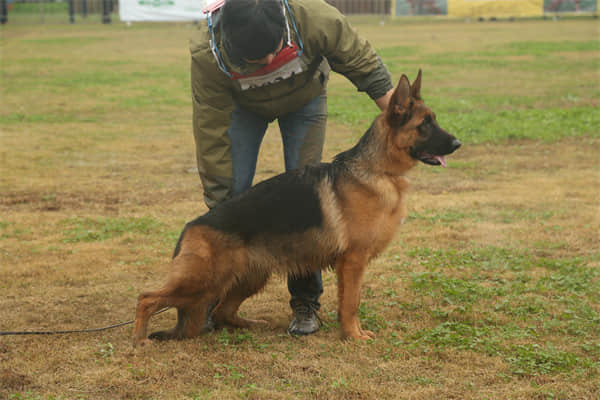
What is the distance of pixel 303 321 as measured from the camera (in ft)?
15.4

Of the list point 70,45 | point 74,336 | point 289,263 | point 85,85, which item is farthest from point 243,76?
point 70,45

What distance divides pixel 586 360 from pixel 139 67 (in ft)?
66.5

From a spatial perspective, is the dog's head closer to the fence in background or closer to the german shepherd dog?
the german shepherd dog

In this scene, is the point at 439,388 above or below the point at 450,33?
below

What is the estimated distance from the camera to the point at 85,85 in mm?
18594

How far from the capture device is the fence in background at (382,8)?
120ft

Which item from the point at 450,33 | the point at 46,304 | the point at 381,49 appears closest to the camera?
the point at 46,304

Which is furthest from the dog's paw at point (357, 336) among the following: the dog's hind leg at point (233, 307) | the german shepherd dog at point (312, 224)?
the dog's hind leg at point (233, 307)

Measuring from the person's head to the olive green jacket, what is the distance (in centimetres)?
24

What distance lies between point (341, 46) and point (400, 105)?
52 cm

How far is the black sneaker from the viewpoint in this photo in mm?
4664

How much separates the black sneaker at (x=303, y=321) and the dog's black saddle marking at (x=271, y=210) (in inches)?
27.3

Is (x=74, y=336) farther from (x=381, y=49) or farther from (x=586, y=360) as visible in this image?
(x=381, y=49)

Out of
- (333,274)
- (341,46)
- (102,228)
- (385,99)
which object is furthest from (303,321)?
(102,228)
